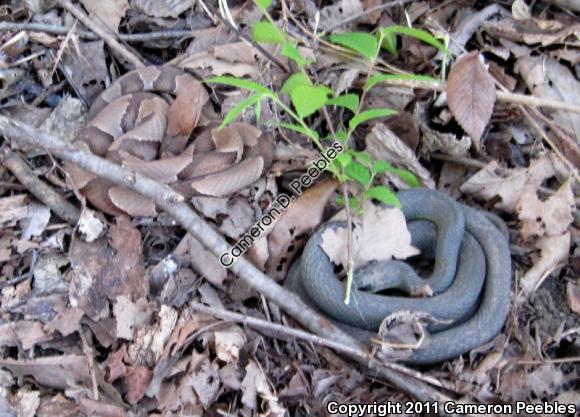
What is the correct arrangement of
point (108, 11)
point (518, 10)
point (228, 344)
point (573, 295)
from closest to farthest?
point (228, 344)
point (573, 295)
point (518, 10)
point (108, 11)

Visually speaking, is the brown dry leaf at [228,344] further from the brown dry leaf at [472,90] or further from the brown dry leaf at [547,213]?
the brown dry leaf at [547,213]

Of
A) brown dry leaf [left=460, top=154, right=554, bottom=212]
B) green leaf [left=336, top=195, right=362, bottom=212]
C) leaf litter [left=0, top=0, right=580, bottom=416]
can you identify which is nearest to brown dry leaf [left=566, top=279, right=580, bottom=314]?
leaf litter [left=0, top=0, right=580, bottom=416]

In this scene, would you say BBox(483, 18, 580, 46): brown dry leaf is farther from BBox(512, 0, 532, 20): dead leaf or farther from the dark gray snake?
the dark gray snake

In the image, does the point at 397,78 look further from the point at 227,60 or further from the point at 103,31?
the point at 103,31

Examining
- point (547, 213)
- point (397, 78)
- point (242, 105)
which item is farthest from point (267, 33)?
point (547, 213)

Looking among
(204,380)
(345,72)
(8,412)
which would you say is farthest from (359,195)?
(8,412)

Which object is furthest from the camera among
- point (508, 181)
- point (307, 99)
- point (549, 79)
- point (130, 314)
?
point (549, 79)

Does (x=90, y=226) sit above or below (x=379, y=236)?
above
